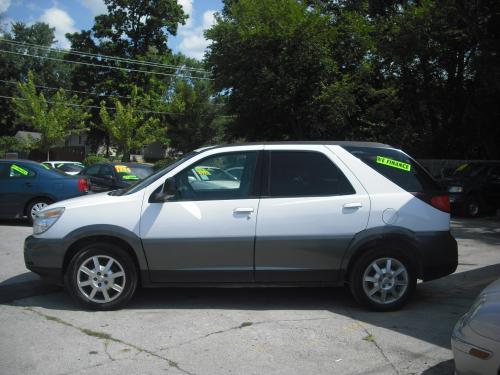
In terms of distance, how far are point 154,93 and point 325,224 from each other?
45812mm

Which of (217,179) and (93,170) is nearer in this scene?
(217,179)

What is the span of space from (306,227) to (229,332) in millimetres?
1348

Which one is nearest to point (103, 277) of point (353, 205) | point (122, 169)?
point (353, 205)

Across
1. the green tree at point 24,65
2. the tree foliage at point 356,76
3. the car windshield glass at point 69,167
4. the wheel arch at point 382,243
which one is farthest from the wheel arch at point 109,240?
the green tree at point 24,65

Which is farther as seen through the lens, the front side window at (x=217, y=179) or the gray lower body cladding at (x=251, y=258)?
the front side window at (x=217, y=179)

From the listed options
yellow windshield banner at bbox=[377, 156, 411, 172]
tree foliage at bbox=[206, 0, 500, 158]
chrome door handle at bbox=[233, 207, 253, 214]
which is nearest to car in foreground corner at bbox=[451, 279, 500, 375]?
yellow windshield banner at bbox=[377, 156, 411, 172]

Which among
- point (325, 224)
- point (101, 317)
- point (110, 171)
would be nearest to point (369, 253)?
point (325, 224)

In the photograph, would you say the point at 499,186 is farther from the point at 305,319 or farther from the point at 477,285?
the point at 305,319

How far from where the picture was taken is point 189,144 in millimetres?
50875

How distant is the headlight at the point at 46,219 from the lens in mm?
5867

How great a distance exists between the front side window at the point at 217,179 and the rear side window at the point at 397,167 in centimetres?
116

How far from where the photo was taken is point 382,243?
5719mm

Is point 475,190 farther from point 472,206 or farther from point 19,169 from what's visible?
point 19,169

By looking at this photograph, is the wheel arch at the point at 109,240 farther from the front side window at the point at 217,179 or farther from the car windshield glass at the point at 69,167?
the car windshield glass at the point at 69,167
